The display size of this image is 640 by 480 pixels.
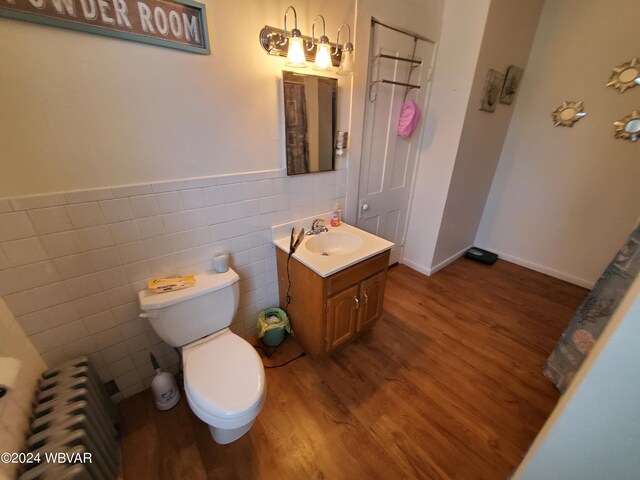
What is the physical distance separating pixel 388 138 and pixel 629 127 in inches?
74.1

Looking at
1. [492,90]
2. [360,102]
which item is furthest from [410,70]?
[492,90]

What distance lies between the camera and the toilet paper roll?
27.9 inches

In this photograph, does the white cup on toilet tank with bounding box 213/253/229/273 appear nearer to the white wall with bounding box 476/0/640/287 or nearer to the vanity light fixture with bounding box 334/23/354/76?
the vanity light fixture with bounding box 334/23/354/76

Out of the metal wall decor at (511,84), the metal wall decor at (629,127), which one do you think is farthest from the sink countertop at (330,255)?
the metal wall decor at (629,127)

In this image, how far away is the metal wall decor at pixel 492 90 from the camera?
1.96 m

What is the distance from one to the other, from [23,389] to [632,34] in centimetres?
401

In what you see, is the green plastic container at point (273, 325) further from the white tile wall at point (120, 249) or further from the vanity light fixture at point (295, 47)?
the vanity light fixture at point (295, 47)

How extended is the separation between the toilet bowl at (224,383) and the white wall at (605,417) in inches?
36.5

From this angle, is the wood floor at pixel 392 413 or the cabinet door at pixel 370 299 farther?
the cabinet door at pixel 370 299

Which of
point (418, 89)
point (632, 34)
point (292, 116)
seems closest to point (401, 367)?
point (292, 116)

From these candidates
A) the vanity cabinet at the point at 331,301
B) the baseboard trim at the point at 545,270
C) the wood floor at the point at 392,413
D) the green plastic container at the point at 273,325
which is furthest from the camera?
the baseboard trim at the point at 545,270

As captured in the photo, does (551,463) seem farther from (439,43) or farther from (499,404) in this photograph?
(439,43)

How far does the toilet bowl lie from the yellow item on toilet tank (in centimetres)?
31

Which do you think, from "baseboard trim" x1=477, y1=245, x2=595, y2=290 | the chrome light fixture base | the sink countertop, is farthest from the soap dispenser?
"baseboard trim" x1=477, y1=245, x2=595, y2=290
